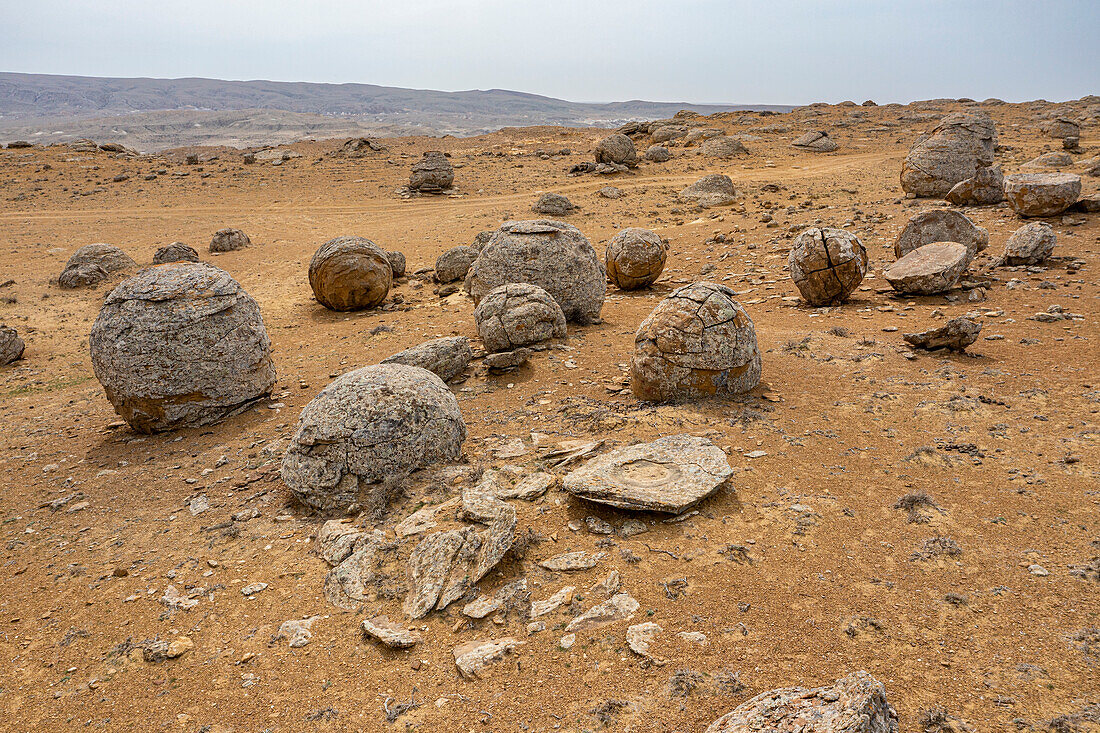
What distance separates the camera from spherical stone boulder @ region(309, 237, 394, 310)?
12625 mm

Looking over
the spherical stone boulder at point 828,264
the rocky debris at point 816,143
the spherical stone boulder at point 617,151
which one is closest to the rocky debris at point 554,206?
the spherical stone boulder at point 617,151

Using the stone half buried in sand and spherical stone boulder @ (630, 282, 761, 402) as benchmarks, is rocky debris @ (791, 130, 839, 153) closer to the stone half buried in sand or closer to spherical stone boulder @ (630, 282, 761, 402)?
spherical stone boulder @ (630, 282, 761, 402)

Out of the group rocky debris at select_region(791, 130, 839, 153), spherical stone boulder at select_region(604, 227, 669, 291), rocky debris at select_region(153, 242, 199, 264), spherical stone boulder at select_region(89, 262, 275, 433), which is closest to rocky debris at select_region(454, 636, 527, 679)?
spherical stone boulder at select_region(89, 262, 275, 433)

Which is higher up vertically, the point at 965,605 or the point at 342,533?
the point at 965,605

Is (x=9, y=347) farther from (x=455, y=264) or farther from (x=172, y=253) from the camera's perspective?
(x=455, y=264)

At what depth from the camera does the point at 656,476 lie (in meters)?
5.20

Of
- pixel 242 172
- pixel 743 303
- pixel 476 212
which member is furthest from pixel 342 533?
pixel 242 172

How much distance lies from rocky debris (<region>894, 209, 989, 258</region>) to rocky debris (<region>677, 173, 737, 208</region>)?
9.59 meters

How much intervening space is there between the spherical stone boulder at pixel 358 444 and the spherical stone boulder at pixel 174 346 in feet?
8.27

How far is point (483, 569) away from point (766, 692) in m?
2.10

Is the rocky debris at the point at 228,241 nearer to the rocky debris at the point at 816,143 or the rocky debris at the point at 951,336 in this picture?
the rocky debris at the point at 951,336

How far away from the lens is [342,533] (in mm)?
5109

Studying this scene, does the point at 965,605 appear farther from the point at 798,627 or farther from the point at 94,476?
the point at 94,476

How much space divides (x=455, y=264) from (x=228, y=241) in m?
9.98
